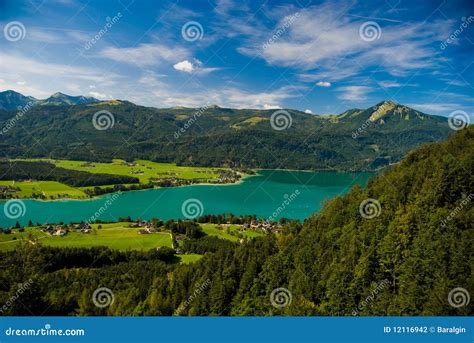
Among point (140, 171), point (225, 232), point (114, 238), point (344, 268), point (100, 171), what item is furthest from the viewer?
point (140, 171)

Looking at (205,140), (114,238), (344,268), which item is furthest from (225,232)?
(205,140)

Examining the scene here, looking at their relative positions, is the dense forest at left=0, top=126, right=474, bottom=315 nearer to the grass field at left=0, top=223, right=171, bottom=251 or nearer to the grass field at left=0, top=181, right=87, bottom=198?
the grass field at left=0, top=223, right=171, bottom=251

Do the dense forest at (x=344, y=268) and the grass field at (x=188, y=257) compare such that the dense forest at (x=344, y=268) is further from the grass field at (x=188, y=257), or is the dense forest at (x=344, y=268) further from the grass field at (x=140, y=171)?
the grass field at (x=140, y=171)

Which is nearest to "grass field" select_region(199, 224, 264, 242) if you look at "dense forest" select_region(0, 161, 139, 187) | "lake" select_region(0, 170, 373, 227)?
"lake" select_region(0, 170, 373, 227)

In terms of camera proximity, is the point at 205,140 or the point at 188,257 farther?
the point at 205,140

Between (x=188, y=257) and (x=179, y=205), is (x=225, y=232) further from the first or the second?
(x=179, y=205)

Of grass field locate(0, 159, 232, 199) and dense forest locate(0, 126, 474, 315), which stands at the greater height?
grass field locate(0, 159, 232, 199)

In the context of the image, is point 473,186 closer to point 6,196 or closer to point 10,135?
point 6,196

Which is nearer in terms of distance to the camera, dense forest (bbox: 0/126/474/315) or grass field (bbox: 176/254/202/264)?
dense forest (bbox: 0/126/474/315)
